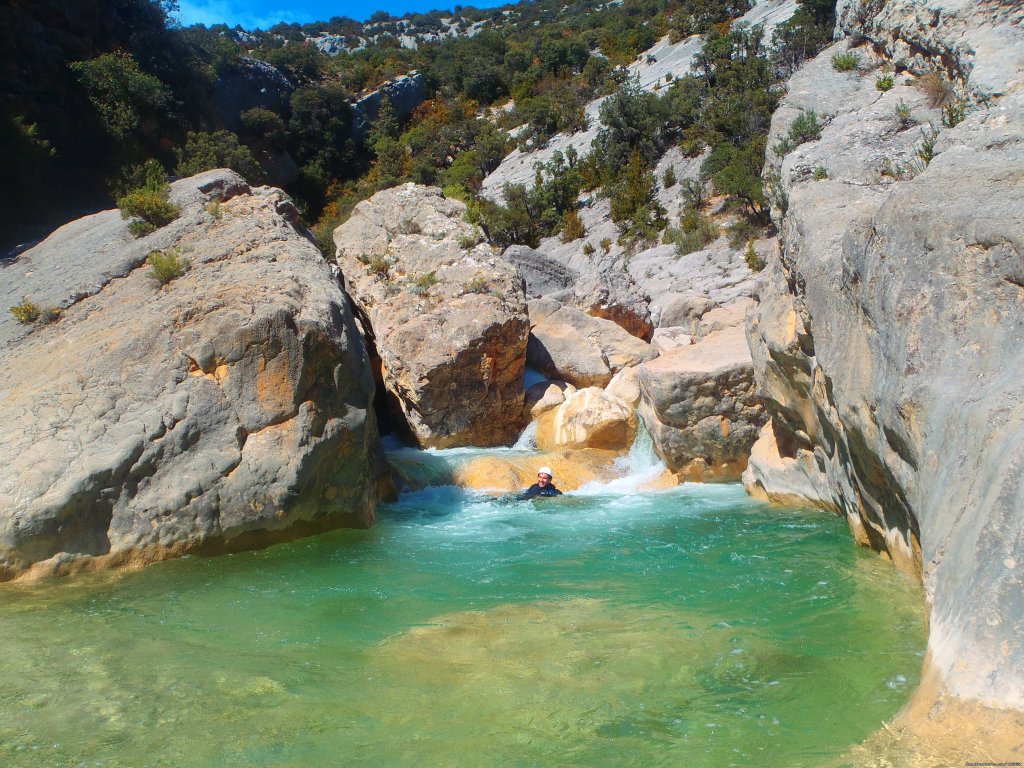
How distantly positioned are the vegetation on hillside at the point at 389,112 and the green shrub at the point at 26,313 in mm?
2377

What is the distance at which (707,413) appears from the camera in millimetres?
10586

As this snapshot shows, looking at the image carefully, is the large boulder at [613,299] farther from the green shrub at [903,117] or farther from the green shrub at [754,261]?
the green shrub at [903,117]

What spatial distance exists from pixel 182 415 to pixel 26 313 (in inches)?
123

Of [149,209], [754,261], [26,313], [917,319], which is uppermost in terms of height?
[149,209]

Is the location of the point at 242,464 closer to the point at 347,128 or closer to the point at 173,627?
the point at 173,627

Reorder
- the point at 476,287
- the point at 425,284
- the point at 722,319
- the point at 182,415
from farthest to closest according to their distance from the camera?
1. the point at 722,319
2. the point at 425,284
3. the point at 476,287
4. the point at 182,415

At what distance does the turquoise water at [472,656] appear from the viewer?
3.75 metres

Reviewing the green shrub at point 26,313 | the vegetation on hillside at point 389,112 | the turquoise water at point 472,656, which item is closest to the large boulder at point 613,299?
the vegetation on hillside at point 389,112

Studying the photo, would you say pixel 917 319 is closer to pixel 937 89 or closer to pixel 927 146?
pixel 927 146

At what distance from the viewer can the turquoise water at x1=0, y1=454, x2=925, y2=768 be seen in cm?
375

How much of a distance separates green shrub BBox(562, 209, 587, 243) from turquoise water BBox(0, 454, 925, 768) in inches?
868

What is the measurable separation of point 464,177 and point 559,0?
39866 millimetres

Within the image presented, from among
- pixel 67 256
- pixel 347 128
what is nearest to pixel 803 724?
pixel 67 256

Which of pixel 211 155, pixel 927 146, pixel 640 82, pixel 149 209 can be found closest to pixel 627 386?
pixel 927 146
